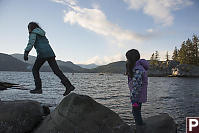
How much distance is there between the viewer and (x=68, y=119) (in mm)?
5105

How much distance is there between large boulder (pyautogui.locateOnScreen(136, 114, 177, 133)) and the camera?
6172mm

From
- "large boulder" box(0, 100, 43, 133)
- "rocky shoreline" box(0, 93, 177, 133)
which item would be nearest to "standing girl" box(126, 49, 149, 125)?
"rocky shoreline" box(0, 93, 177, 133)

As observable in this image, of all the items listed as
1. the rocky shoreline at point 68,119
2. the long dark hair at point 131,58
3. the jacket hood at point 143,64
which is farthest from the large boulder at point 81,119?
the jacket hood at point 143,64

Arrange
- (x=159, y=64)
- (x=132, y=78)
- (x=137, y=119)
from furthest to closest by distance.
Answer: (x=159, y=64) < (x=137, y=119) < (x=132, y=78)

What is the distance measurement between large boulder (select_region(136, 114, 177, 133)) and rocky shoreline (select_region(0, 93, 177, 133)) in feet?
0.18

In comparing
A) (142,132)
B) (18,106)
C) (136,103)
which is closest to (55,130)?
(18,106)

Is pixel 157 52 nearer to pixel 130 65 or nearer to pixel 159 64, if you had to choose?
pixel 159 64

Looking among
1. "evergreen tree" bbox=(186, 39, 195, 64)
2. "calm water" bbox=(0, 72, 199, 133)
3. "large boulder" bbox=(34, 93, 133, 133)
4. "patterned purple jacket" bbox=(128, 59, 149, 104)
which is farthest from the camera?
"evergreen tree" bbox=(186, 39, 195, 64)

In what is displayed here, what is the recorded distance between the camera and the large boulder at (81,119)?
5032 millimetres

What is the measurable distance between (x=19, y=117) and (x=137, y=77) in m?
4.21

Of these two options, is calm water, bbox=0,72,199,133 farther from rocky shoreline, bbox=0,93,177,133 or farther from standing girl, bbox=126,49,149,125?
rocky shoreline, bbox=0,93,177,133

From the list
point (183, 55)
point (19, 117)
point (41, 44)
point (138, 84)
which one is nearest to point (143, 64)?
point (138, 84)

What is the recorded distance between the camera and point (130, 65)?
5.57 meters

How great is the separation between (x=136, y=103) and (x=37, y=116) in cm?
364
